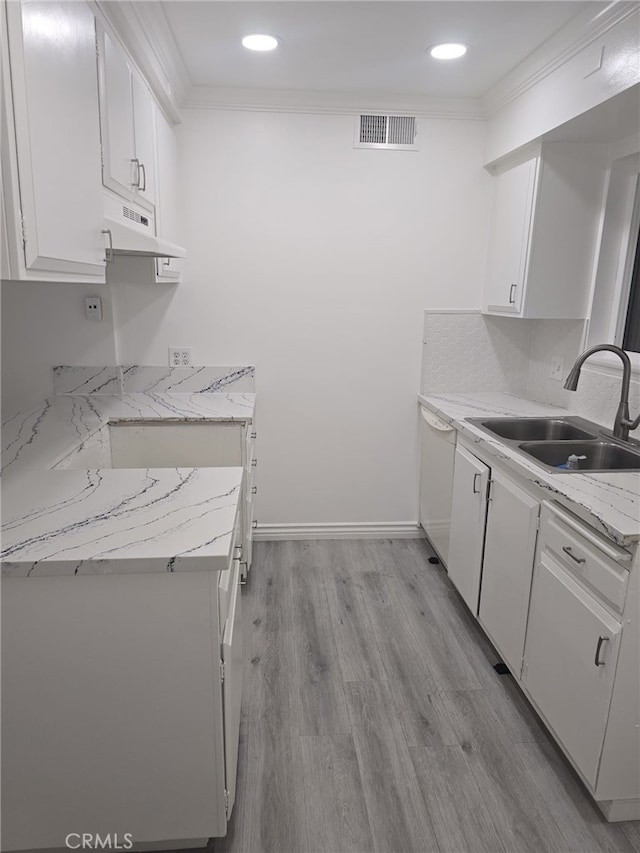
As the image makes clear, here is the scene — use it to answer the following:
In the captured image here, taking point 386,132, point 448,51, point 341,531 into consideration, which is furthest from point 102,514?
point 386,132

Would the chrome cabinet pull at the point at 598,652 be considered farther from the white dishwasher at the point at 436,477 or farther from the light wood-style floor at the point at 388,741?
the white dishwasher at the point at 436,477

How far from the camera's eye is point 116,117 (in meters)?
1.81

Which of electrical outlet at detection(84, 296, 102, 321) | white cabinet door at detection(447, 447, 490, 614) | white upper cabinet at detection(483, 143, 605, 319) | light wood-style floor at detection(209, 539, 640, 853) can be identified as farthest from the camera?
electrical outlet at detection(84, 296, 102, 321)

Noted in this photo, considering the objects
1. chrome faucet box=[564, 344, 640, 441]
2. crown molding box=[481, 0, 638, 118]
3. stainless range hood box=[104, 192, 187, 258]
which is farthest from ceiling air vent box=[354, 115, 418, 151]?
chrome faucet box=[564, 344, 640, 441]

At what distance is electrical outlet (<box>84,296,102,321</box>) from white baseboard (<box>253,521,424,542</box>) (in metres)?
1.52

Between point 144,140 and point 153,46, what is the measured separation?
1.12ft

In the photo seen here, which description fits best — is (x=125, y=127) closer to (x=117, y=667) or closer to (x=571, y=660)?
(x=117, y=667)

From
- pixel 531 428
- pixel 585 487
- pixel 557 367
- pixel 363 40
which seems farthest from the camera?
pixel 557 367

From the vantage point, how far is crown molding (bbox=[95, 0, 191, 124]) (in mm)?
1779

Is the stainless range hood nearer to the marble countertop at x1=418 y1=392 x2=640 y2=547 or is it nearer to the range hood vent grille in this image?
the range hood vent grille

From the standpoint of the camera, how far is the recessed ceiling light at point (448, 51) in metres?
2.29

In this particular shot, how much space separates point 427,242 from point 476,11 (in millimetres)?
1212

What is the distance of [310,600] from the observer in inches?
110

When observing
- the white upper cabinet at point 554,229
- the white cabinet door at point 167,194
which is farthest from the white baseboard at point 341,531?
the white cabinet door at point 167,194
